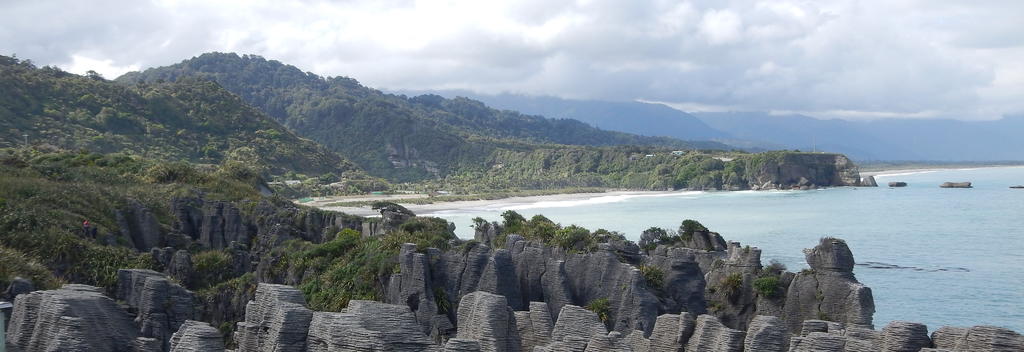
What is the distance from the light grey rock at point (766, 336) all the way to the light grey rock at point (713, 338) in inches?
20.3

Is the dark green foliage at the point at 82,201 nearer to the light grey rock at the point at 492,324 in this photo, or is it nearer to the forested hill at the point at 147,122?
the light grey rock at the point at 492,324

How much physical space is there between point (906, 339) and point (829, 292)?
8337mm

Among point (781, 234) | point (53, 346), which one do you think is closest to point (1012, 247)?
point (781, 234)

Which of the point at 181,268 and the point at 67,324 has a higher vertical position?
the point at 67,324

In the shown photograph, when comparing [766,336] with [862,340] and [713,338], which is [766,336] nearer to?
[862,340]

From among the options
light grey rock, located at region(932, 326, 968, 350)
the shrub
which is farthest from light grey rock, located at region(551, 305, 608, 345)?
the shrub

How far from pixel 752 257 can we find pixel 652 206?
94649 mm

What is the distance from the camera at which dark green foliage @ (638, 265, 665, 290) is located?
2648 cm

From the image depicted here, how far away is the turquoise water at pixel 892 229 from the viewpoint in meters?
48.2

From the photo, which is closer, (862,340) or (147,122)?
(862,340)

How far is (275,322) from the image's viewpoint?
1456 cm

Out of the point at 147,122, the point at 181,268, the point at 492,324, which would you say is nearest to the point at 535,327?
the point at 492,324

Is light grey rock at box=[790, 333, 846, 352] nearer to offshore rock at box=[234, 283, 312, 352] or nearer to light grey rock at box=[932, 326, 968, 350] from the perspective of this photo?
light grey rock at box=[932, 326, 968, 350]

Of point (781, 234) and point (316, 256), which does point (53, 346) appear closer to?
point (316, 256)
